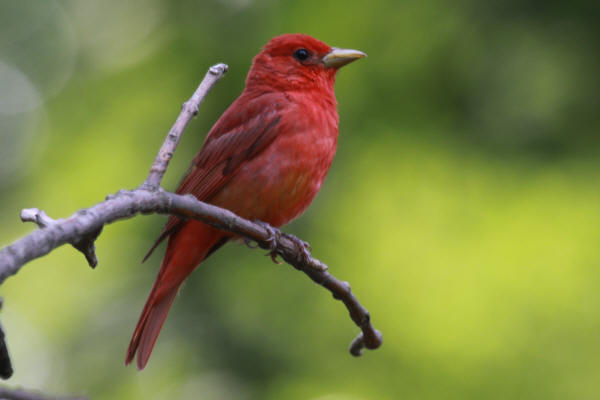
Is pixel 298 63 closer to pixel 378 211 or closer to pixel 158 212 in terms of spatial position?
pixel 378 211

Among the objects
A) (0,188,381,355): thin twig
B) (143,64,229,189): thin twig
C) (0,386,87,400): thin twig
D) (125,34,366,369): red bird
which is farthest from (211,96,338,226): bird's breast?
(0,386,87,400): thin twig

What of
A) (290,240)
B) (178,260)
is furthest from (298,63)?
(290,240)

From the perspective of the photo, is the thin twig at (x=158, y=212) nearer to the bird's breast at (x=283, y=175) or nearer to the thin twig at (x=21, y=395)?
the thin twig at (x=21, y=395)

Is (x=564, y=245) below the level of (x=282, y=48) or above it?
below

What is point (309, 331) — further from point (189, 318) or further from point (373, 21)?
point (373, 21)

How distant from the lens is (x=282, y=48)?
4590mm

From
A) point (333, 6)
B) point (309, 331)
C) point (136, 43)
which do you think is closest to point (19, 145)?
point (136, 43)

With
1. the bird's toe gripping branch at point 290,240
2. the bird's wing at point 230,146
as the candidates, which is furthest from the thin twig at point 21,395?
the bird's wing at point 230,146

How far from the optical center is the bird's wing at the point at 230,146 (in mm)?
3955

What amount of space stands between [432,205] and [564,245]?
106 centimetres

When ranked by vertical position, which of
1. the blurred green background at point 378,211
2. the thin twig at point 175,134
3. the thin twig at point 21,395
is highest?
the thin twig at point 175,134

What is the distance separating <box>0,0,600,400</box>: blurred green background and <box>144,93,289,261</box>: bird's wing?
1.23 m

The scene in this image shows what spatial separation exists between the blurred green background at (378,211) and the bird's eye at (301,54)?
1.23 metres

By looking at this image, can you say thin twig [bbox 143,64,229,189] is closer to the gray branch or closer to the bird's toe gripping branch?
the gray branch
